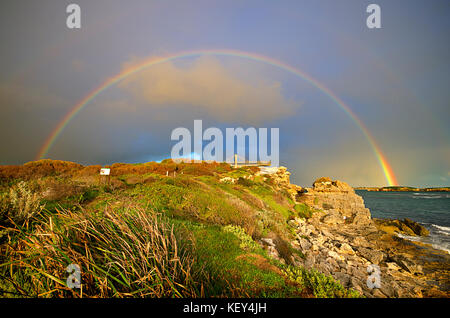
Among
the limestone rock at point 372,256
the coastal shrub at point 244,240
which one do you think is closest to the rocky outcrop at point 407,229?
the limestone rock at point 372,256

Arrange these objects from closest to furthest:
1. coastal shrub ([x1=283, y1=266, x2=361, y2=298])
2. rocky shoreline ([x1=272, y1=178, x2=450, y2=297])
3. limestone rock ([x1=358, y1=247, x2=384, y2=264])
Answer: coastal shrub ([x1=283, y1=266, x2=361, y2=298]) → rocky shoreline ([x1=272, y1=178, x2=450, y2=297]) → limestone rock ([x1=358, y1=247, x2=384, y2=264])

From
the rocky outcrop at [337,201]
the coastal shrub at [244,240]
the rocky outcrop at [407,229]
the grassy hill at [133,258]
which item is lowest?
the rocky outcrop at [407,229]

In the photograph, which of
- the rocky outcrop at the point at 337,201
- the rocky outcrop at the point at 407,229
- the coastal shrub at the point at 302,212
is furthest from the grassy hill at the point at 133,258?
the rocky outcrop at the point at 337,201

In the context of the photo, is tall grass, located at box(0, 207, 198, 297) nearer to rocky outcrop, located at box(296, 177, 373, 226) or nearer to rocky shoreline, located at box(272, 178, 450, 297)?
rocky shoreline, located at box(272, 178, 450, 297)

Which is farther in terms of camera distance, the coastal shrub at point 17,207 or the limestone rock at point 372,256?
the limestone rock at point 372,256

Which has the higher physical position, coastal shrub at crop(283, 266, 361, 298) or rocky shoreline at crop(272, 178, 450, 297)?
coastal shrub at crop(283, 266, 361, 298)

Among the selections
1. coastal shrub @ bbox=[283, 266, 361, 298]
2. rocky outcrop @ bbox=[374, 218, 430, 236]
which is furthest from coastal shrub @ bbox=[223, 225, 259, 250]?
rocky outcrop @ bbox=[374, 218, 430, 236]

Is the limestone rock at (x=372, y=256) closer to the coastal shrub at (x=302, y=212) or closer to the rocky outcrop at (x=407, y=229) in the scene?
the coastal shrub at (x=302, y=212)

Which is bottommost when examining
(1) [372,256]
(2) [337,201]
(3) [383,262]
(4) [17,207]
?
(2) [337,201]

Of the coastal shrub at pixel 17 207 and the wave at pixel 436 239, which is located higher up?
the coastal shrub at pixel 17 207

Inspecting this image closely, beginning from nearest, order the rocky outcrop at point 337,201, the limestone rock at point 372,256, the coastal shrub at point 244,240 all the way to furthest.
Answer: the coastal shrub at point 244,240 < the limestone rock at point 372,256 < the rocky outcrop at point 337,201

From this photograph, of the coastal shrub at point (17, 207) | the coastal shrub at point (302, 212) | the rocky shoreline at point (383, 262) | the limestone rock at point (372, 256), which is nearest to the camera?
the coastal shrub at point (17, 207)

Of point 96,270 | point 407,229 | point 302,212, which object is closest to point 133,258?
Result: point 96,270

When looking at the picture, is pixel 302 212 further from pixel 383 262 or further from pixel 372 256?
pixel 383 262
